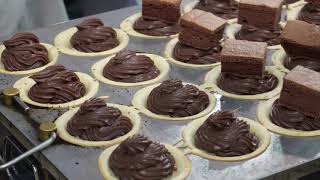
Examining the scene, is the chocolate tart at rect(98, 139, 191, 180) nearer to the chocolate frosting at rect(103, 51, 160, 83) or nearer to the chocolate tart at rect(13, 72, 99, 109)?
the chocolate tart at rect(13, 72, 99, 109)

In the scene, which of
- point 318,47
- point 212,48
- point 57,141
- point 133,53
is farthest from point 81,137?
point 318,47

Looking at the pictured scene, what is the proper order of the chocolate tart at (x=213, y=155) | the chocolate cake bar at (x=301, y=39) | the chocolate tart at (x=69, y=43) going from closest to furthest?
the chocolate tart at (x=213, y=155) → the chocolate cake bar at (x=301, y=39) → the chocolate tart at (x=69, y=43)

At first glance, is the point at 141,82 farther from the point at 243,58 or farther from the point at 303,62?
the point at 303,62

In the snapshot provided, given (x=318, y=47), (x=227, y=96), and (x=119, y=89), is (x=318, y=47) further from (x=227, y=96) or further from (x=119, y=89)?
(x=119, y=89)

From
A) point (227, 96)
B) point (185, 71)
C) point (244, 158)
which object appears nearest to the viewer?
point (244, 158)

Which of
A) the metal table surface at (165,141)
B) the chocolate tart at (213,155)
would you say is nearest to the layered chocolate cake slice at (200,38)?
the metal table surface at (165,141)

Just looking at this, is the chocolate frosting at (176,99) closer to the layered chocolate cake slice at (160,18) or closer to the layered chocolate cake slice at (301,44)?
the layered chocolate cake slice at (301,44)
